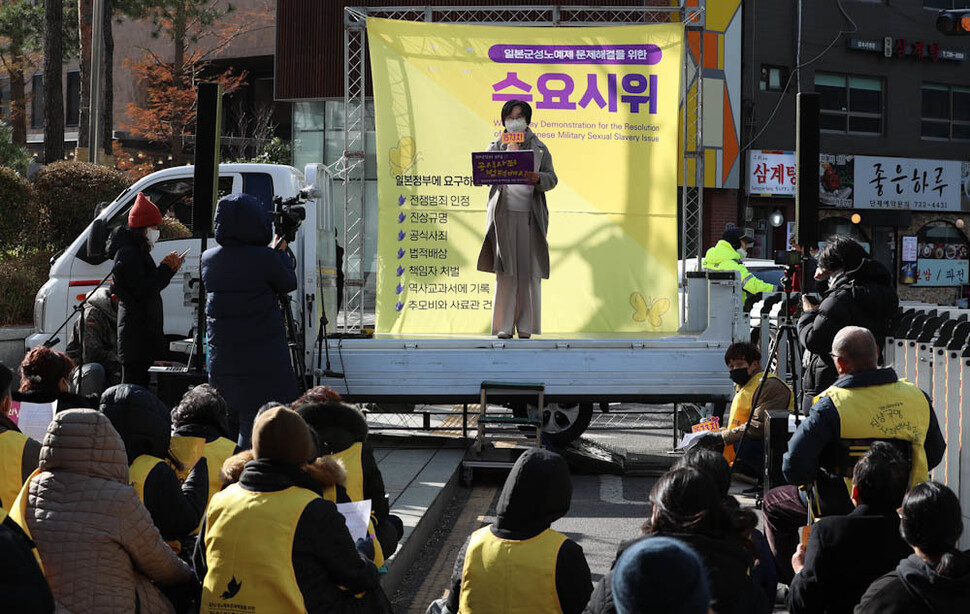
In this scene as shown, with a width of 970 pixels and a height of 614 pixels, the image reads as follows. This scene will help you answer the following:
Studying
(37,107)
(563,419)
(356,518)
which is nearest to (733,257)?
(563,419)

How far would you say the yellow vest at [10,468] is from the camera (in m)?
4.70

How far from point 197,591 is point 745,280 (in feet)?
36.0

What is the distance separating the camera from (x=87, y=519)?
3.87m

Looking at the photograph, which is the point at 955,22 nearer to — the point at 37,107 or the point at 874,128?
the point at 874,128

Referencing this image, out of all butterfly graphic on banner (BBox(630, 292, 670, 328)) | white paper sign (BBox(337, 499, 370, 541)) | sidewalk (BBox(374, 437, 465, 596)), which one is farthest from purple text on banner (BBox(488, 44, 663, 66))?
white paper sign (BBox(337, 499, 370, 541))

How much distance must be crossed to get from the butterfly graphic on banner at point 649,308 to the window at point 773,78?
20.6 metres

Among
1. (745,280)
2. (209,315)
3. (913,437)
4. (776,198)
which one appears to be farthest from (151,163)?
(913,437)

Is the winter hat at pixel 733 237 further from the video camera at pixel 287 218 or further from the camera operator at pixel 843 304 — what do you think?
the video camera at pixel 287 218

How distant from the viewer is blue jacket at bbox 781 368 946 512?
533cm

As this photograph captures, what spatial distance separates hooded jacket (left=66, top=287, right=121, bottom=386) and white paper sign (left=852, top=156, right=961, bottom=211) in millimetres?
26340

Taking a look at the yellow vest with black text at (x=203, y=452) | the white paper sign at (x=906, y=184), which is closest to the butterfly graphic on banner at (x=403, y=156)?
the yellow vest with black text at (x=203, y=452)

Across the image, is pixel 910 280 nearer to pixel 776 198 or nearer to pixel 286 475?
pixel 776 198

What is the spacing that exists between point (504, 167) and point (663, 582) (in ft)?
27.0

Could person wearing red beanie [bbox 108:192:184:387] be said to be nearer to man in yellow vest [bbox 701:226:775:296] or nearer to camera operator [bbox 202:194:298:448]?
camera operator [bbox 202:194:298:448]
